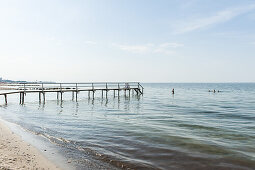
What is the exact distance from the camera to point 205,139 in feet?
33.0

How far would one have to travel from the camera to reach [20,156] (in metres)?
6.30

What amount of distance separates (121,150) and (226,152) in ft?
13.0

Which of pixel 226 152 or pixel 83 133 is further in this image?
pixel 83 133

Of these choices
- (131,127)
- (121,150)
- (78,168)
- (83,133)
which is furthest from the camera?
(131,127)

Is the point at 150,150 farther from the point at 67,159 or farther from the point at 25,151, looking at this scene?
the point at 25,151

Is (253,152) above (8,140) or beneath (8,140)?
beneath

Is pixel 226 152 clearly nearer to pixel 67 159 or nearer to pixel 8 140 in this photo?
pixel 67 159

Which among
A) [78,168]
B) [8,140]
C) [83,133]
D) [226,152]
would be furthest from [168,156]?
[8,140]

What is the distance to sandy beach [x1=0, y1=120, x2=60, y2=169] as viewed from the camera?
18.1ft

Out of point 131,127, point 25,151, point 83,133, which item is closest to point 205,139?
point 131,127

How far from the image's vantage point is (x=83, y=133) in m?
10.6

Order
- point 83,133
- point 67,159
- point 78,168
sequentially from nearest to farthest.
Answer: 1. point 78,168
2. point 67,159
3. point 83,133

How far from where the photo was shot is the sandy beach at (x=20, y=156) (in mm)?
5531

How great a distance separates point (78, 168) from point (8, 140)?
3.92 m
